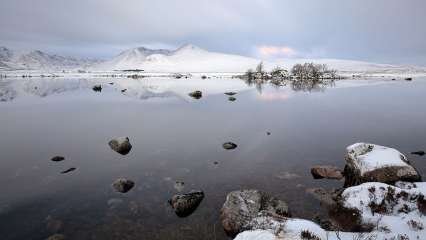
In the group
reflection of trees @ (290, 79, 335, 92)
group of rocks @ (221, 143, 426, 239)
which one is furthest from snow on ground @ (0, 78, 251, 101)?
group of rocks @ (221, 143, 426, 239)

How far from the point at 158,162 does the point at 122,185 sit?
468 cm

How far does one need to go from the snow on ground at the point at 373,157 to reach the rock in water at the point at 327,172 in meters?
1.48

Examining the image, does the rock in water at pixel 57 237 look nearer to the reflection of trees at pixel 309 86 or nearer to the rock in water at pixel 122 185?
the rock in water at pixel 122 185

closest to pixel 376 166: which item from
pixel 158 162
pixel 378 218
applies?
pixel 378 218

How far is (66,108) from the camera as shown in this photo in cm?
4841

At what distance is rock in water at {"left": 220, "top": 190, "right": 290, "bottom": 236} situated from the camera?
12.5 m

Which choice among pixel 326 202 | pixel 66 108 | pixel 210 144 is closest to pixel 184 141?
pixel 210 144

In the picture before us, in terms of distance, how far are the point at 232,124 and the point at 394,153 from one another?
2040 centimetres

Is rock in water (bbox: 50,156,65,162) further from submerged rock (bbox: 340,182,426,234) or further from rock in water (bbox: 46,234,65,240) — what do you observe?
submerged rock (bbox: 340,182,426,234)

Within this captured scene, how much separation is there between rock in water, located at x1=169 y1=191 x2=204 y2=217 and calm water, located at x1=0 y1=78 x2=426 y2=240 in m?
0.33

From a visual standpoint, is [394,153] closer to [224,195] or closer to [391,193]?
[391,193]

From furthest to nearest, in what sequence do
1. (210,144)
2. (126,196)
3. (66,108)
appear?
(66,108)
(210,144)
(126,196)

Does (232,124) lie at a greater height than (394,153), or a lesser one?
lesser

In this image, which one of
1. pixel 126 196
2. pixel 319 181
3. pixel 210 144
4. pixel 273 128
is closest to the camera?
pixel 126 196
